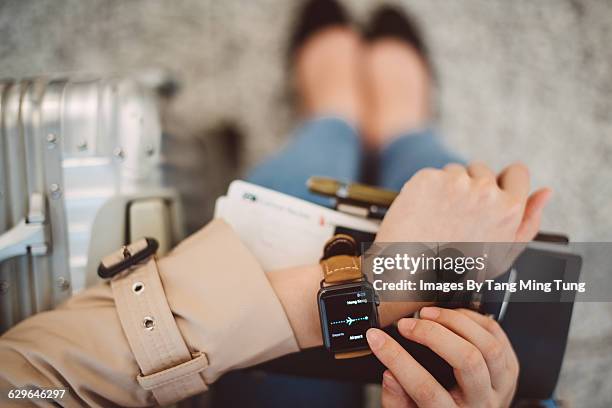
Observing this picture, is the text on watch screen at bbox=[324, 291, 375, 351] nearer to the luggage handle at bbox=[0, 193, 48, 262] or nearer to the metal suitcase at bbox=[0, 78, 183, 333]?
the metal suitcase at bbox=[0, 78, 183, 333]

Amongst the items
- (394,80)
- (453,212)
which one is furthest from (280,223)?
(394,80)

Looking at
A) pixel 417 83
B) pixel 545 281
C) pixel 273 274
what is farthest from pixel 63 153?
pixel 417 83

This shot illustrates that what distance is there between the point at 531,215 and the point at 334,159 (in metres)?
0.35

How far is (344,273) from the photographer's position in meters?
0.49

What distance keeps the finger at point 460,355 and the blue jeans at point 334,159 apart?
0.87 feet

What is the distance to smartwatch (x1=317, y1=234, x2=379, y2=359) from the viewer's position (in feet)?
1.55

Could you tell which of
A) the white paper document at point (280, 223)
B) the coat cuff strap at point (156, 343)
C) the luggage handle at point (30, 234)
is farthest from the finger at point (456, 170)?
the luggage handle at point (30, 234)

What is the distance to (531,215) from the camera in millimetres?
553

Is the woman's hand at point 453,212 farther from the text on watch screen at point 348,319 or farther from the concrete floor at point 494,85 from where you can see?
the concrete floor at point 494,85

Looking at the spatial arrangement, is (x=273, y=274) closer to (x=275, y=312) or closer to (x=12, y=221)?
(x=275, y=312)

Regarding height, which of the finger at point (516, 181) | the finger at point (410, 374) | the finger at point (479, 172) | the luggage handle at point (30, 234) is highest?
the finger at point (479, 172)

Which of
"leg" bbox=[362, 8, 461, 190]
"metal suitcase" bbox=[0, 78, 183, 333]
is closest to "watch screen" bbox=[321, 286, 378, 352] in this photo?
"metal suitcase" bbox=[0, 78, 183, 333]

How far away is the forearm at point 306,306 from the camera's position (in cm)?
51

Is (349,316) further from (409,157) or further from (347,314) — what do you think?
(409,157)
